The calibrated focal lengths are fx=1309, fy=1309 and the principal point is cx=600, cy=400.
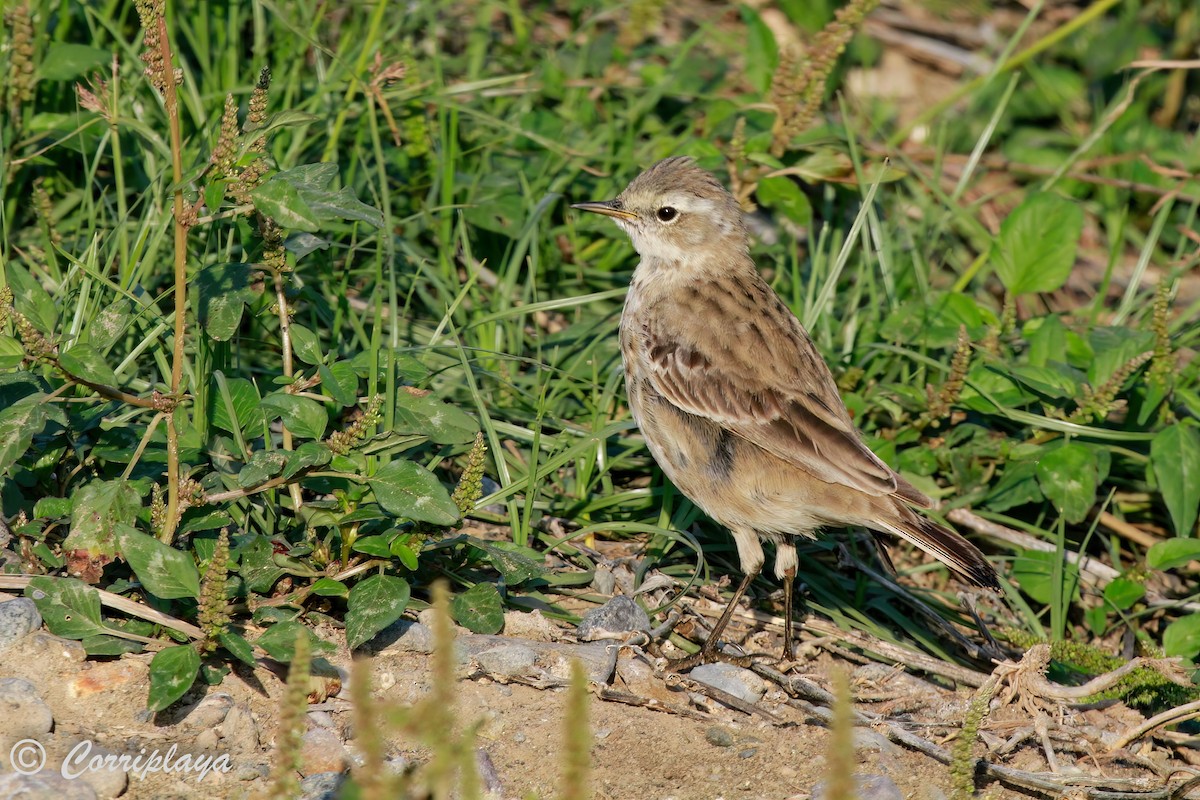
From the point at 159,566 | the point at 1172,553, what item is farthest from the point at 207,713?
the point at 1172,553

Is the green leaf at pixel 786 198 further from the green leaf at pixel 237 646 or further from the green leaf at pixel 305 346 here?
the green leaf at pixel 237 646

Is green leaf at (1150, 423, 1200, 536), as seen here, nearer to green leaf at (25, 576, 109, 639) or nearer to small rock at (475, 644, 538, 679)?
small rock at (475, 644, 538, 679)

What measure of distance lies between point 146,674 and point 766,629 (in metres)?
2.70

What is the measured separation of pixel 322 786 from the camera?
3.89m

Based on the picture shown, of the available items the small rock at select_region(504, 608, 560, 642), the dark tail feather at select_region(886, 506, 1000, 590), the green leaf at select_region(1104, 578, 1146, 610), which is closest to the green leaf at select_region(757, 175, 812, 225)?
the dark tail feather at select_region(886, 506, 1000, 590)

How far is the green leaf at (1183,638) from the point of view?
5.44 meters

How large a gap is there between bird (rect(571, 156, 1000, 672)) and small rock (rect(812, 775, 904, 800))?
3.04ft

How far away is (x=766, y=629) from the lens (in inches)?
228

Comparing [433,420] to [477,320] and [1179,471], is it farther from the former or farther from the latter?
[1179,471]

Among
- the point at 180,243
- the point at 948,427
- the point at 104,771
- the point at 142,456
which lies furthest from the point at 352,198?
the point at 948,427

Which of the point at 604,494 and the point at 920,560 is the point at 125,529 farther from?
the point at 920,560

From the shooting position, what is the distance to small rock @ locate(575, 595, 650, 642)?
5.07 metres

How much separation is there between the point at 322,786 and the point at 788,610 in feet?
7.56

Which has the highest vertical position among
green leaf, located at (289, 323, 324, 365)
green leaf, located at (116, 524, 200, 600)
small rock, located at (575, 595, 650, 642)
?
green leaf, located at (289, 323, 324, 365)
